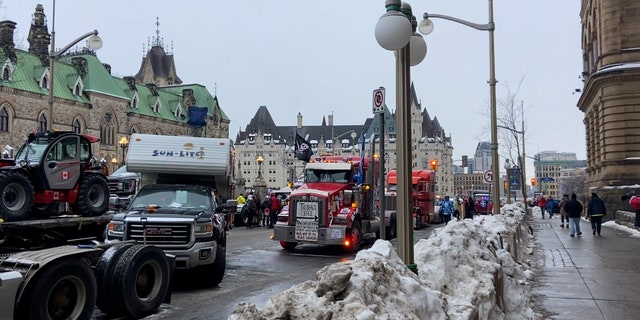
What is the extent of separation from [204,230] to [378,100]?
4223mm

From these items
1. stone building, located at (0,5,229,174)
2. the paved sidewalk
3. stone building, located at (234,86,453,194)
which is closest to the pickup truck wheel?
the paved sidewalk

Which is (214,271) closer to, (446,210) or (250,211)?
(250,211)

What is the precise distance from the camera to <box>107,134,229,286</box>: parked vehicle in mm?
10031

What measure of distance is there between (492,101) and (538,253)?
16.3ft

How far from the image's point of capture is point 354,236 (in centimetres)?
1669

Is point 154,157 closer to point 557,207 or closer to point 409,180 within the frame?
point 409,180

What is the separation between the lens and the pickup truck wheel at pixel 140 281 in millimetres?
7465

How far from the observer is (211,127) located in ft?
306

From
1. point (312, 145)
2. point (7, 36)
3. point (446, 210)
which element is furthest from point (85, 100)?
point (312, 145)

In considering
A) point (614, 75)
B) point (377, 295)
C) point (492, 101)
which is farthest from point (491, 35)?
point (614, 75)

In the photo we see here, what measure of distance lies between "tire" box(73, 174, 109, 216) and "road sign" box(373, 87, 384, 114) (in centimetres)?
757

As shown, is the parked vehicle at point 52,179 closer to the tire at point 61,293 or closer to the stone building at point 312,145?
the tire at point 61,293

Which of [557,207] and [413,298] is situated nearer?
[413,298]

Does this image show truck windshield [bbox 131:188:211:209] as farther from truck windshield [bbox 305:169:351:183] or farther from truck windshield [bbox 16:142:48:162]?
truck windshield [bbox 305:169:351:183]
